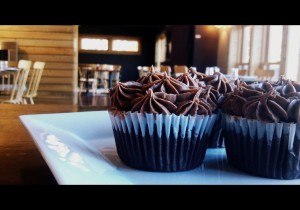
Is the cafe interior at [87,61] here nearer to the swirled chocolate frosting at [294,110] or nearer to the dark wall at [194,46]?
the dark wall at [194,46]

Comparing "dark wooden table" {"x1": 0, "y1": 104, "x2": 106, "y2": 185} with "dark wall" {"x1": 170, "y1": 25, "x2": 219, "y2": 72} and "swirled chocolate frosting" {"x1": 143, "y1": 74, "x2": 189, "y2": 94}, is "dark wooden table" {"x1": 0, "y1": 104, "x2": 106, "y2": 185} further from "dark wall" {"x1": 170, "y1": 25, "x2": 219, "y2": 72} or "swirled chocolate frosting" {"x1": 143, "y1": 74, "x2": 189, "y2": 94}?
"dark wall" {"x1": 170, "y1": 25, "x2": 219, "y2": 72}

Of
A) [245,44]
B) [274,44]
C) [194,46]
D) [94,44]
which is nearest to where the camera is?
[274,44]

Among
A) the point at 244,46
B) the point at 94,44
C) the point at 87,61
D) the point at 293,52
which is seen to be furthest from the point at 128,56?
the point at 293,52

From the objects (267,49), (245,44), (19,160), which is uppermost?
(245,44)

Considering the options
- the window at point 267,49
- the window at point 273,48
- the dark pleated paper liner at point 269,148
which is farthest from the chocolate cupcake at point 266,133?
the window at point 273,48

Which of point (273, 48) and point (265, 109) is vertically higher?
point (273, 48)

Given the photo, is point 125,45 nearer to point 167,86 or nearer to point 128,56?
point 128,56

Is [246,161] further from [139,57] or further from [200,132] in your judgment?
[139,57]

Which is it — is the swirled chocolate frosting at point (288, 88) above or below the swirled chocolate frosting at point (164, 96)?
above
